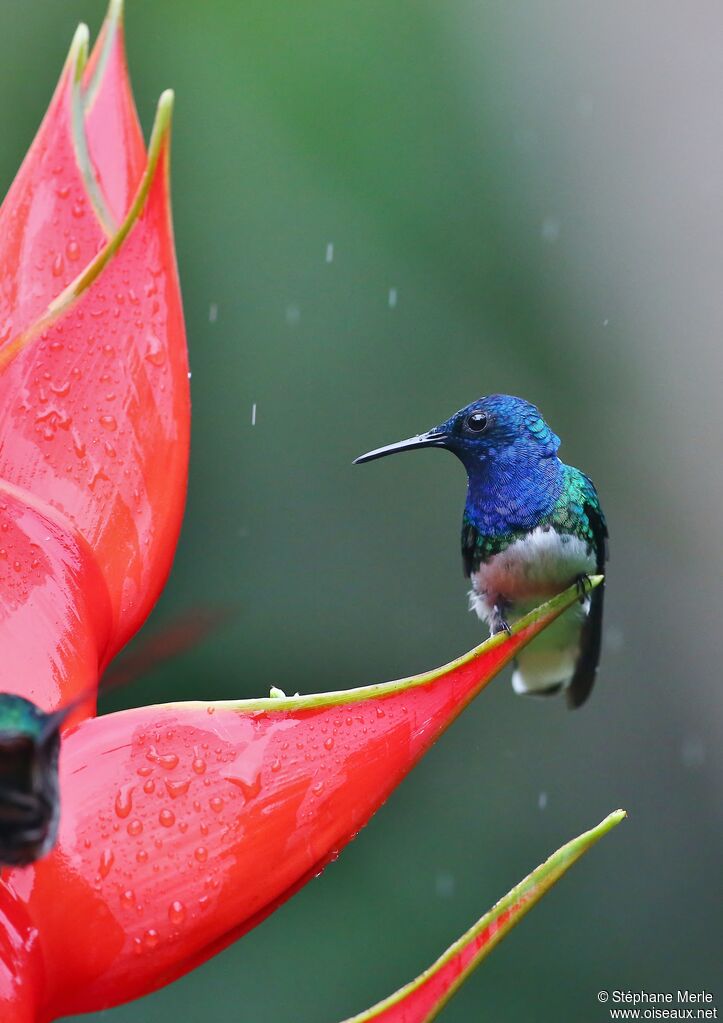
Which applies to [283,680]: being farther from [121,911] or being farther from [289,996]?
[121,911]

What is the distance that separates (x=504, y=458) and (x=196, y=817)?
54cm

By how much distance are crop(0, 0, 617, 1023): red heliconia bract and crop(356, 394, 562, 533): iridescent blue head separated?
0.43 meters

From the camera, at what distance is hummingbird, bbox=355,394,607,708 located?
0.91 meters

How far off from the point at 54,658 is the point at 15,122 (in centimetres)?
166

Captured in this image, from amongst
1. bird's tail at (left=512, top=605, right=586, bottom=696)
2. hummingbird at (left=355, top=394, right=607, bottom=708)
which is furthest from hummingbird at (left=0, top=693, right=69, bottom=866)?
bird's tail at (left=512, top=605, right=586, bottom=696)

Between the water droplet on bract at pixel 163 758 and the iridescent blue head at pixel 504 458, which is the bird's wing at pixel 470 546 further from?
the water droplet on bract at pixel 163 758

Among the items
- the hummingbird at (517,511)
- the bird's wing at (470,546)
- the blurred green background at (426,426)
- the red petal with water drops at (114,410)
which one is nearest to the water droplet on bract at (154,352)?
the red petal with water drops at (114,410)

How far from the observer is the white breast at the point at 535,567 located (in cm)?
92

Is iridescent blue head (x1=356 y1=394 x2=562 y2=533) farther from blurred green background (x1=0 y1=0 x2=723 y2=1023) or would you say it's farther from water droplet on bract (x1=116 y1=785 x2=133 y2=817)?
blurred green background (x1=0 y1=0 x2=723 y2=1023)

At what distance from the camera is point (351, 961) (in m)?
1.80

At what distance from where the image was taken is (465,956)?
42 centimetres

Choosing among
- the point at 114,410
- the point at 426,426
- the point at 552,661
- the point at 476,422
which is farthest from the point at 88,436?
the point at 426,426

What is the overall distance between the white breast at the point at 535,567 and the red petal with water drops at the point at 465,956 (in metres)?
0.50

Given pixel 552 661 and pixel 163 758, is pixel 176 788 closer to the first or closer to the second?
pixel 163 758
